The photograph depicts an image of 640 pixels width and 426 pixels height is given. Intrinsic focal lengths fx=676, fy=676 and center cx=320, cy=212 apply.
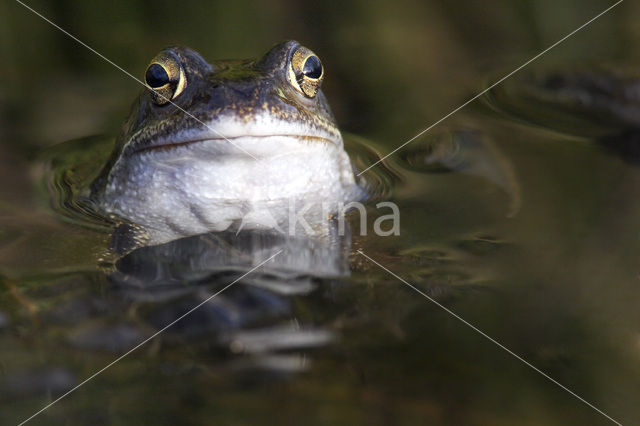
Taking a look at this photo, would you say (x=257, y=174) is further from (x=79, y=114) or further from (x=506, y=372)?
(x=79, y=114)

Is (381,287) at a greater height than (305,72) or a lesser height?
lesser

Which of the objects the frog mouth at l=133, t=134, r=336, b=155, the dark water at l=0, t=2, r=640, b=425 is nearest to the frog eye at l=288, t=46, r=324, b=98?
the frog mouth at l=133, t=134, r=336, b=155

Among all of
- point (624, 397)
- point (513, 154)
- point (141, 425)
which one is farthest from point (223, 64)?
point (624, 397)

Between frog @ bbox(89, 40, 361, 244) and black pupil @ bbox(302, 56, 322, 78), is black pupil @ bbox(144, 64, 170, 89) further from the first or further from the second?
black pupil @ bbox(302, 56, 322, 78)

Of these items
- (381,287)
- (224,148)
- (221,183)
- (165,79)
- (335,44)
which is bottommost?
(381,287)

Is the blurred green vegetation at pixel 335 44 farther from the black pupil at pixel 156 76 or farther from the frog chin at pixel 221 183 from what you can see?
the black pupil at pixel 156 76

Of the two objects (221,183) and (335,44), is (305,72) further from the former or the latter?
(335,44)

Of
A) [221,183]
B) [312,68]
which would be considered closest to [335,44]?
[312,68]
